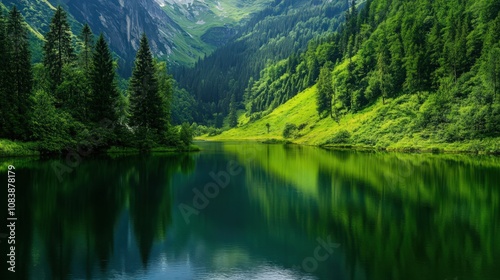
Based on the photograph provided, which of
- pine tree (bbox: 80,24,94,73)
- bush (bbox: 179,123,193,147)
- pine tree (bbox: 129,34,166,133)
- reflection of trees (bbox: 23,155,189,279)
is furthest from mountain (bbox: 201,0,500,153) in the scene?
reflection of trees (bbox: 23,155,189,279)

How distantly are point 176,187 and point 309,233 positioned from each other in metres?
21.9

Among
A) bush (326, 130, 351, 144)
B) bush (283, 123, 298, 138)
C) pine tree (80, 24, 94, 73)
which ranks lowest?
bush (326, 130, 351, 144)

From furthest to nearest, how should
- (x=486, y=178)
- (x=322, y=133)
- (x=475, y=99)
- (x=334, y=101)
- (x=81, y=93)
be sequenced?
(x=334, y=101) < (x=322, y=133) < (x=475, y=99) < (x=81, y=93) < (x=486, y=178)

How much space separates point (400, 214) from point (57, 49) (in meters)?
87.9

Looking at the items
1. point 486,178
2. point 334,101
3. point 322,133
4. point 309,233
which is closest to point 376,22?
point 334,101

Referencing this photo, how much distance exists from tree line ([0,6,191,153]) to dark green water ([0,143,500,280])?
2927 centimetres

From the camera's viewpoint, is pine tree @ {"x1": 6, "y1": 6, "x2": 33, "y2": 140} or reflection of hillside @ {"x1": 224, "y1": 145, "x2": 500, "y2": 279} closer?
reflection of hillside @ {"x1": 224, "y1": 145, "x2": 500, "y2": 279}

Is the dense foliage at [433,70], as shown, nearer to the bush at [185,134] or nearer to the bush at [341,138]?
the bush at [341,138]

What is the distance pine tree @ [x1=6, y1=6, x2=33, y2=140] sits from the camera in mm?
74438

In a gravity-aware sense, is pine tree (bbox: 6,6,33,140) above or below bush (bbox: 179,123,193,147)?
above

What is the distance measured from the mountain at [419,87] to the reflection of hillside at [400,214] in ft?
144

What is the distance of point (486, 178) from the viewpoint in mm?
51281

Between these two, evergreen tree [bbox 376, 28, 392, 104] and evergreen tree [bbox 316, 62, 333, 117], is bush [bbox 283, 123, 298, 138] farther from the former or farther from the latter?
evergreen tree [bbox 376, 28, 392, 104]

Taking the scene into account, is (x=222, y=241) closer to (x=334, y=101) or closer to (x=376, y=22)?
(x=334, y=101)
